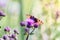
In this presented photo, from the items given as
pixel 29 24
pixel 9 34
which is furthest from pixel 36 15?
pixel 9 34

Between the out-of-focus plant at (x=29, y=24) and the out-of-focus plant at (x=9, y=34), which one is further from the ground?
the out-of-focus plant at (x=29, y=24)

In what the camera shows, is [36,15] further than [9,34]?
Yes

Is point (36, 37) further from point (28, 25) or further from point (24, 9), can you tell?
point (24, 9)

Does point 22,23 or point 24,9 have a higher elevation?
point 24,9

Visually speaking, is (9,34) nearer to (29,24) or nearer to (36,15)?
(29,24)

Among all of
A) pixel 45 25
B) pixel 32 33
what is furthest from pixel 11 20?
pixel 45 25

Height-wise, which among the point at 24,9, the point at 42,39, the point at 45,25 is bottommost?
the point at 42,39

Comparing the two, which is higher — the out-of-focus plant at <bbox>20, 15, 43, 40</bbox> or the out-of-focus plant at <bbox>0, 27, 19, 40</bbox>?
the out-of-focus plant at <bbox>20, 15, 43, 40</bbox>

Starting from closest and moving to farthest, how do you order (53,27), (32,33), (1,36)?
(1,36)
(32,33)
(53,27)
